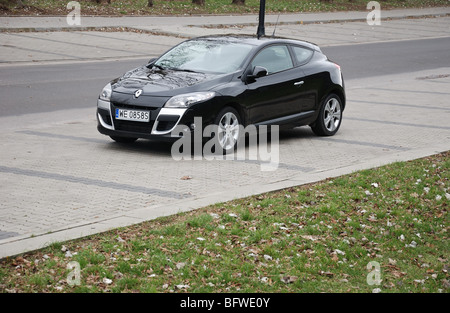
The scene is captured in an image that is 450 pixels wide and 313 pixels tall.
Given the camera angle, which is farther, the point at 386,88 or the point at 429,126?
the point at 386,88

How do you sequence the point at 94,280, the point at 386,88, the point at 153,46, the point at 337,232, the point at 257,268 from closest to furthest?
the point at 94,280, the point at 257,268, the point at 337,232, the point at 386,88, the point at 153,46

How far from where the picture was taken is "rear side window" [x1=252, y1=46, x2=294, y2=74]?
1170 centimetres

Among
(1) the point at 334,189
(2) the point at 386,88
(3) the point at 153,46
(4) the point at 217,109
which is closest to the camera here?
(1) the point at 334,189

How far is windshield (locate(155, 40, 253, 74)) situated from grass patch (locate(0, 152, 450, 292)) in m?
3.34

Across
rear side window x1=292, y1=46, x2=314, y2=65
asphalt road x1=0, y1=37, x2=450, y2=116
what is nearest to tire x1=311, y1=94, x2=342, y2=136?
rear side window x1=292, y1=46, x2=314, y2=65

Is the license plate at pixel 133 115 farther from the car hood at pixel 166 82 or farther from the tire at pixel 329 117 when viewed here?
the tire at pixel 329 117

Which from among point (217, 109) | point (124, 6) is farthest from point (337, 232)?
point (124, 6)

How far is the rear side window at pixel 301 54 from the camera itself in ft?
40.4

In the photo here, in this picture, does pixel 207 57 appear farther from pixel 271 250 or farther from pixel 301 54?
pixel 271 250

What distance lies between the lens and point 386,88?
61.0 feet

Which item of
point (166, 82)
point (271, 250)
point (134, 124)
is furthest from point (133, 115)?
point (271, 250)

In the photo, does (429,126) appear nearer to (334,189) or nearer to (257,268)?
(334,189)

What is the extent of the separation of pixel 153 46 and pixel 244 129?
1502 cm

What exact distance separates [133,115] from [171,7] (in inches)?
1095
